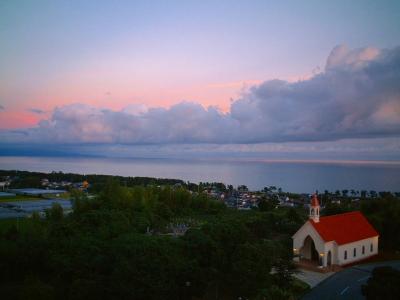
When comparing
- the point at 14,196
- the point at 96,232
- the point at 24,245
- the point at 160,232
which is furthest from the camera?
the point at 14,196

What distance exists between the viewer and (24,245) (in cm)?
1952

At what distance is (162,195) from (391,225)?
23002 mm

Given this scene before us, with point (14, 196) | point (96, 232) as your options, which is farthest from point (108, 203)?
point (14, 196)

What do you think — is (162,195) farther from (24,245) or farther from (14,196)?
(14,196)

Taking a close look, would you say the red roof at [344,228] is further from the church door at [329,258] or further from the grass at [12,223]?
the grass at [12,223]

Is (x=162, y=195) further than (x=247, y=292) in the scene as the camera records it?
Yes

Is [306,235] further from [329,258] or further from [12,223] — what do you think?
[12,223]

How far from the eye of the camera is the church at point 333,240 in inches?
899

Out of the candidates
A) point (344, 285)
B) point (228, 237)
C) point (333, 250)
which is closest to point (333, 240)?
point (333, 250)

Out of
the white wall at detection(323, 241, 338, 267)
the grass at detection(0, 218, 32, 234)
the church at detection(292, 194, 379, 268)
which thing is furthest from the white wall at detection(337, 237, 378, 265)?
the grass at detection(0, 218, 32, 234)

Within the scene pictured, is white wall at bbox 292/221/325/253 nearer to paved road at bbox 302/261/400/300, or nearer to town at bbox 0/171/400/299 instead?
town at bbox 0/171/400/299

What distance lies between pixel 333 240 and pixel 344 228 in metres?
2.15

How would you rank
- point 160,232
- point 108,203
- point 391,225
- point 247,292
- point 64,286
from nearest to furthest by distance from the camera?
point 247,292, point 64,286, point 391,225, point 160,232, point 108,203

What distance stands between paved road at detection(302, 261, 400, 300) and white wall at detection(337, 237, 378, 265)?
828 millimetres
